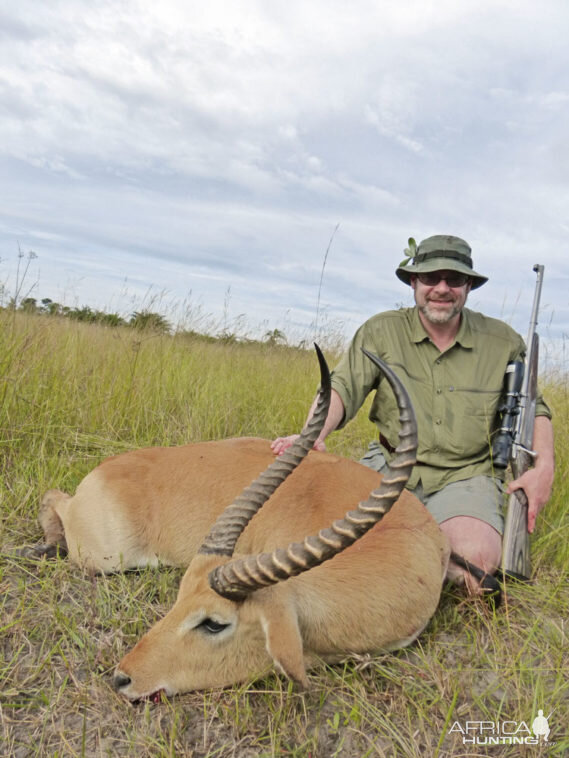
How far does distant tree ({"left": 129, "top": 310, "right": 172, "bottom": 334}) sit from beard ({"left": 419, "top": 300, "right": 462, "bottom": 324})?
4.48 meters

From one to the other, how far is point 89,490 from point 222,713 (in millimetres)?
1711

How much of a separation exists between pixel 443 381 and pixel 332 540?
230 centimetres

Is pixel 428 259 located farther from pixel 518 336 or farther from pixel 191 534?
pixel 191 534

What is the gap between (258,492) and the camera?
2461 mm

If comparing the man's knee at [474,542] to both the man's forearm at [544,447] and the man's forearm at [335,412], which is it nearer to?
the man's forearm at [544,447]

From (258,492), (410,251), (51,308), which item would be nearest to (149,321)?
Answer: (51,308)

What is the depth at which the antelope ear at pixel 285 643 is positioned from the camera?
2.05 meters

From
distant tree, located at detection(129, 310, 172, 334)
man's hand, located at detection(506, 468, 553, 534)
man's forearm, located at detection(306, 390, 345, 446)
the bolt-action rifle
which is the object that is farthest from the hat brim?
distant tree, located at detection(129, 310, 172, 334)

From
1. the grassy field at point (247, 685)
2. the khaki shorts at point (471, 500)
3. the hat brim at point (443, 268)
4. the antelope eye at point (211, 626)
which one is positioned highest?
the hat brim at point (443, 268)

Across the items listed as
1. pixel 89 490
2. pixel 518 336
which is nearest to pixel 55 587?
pixel 89 490

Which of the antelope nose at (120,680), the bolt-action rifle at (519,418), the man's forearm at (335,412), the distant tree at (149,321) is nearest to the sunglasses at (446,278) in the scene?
the bolt-action rifle at (519,418)

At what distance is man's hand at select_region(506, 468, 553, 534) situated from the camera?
11.1 feet

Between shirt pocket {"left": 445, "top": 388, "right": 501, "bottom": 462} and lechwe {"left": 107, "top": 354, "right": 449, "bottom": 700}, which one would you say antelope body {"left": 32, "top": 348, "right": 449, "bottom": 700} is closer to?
lechwe {"left": 107, "top": 354, "right": 449, "bottom": 700}

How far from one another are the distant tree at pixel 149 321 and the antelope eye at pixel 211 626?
5.86m
